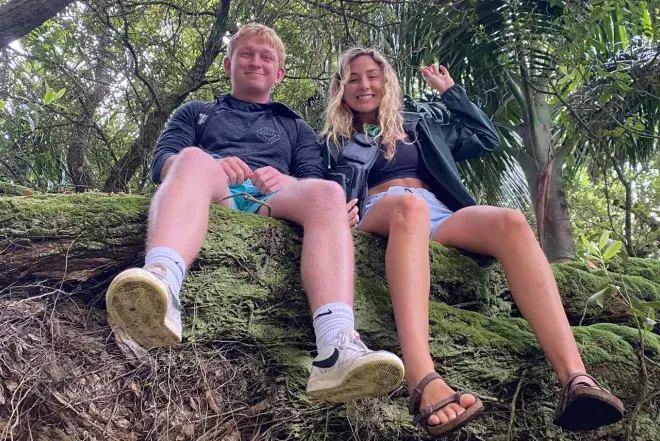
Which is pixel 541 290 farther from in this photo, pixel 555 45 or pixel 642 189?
pixel 642 189

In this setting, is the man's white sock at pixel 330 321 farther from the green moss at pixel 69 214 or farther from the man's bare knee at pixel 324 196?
the green moss at pixel 69 214

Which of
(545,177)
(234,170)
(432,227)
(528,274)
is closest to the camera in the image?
(528,274)

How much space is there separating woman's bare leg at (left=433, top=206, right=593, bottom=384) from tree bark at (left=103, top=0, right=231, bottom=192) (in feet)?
9.67

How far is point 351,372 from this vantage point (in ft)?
5.85

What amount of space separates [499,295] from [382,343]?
33.2 inches

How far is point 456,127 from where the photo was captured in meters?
3.35

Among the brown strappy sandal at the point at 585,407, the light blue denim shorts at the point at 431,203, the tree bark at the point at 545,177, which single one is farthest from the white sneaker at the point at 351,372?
the tree bark at the point at 545,177

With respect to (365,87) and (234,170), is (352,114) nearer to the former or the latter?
(365,87)

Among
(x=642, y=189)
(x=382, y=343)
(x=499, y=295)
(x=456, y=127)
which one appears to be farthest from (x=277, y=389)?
(x=642, y=189)

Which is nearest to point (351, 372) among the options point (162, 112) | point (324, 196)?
point (324, 196)

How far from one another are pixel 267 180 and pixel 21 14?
62.9 inches

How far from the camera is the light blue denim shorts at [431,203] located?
9.63 ft

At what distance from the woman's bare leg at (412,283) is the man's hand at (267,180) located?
45 centimetres

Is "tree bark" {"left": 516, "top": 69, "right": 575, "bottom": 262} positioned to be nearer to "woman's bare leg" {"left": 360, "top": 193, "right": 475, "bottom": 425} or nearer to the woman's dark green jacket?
the woman's dark green jacket
